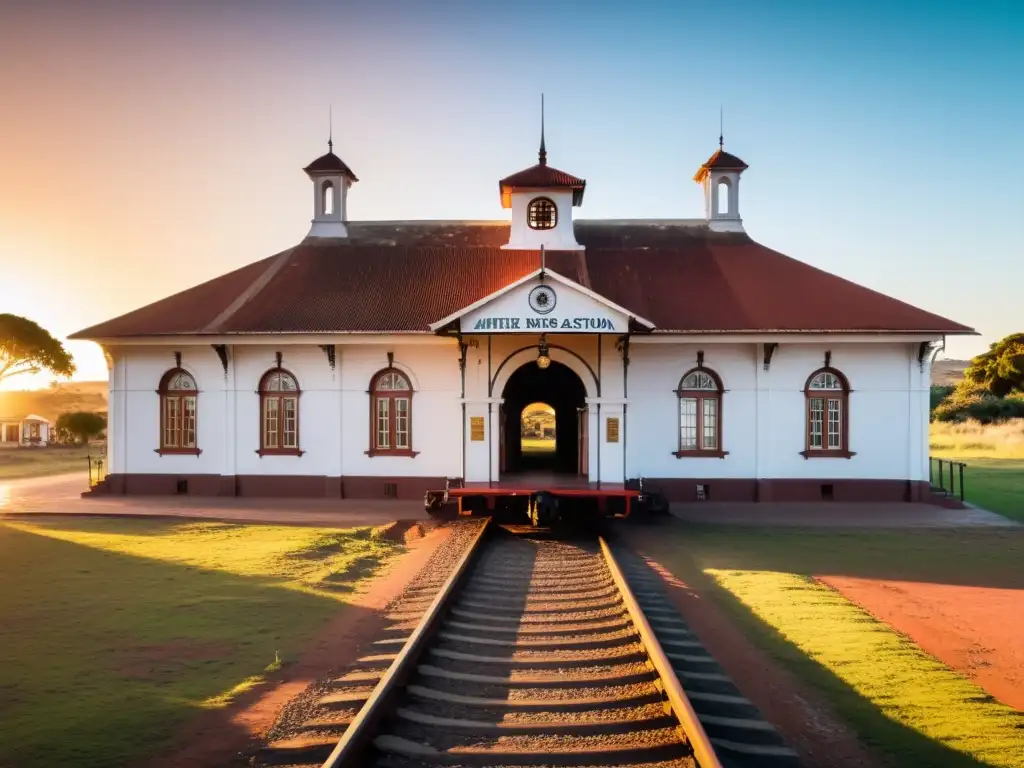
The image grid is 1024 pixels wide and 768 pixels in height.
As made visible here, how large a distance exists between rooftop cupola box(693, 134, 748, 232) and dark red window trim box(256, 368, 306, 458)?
1371 centimetres

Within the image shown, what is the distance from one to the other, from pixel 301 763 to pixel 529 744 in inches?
60.3

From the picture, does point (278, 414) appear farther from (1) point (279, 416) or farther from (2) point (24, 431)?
(2) point (24, 431)

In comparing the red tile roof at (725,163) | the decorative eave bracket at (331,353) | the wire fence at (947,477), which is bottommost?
the wire fence at (947,477)

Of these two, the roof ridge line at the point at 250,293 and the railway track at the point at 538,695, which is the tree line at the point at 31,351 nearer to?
the roof ridge line at the point at 250,293

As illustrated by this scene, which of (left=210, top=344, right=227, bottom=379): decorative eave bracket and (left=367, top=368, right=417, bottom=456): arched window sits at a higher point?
(left=210, top=344, right=227, bottom=379): decorative eave bracket

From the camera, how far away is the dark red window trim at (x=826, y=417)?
62.8 ft

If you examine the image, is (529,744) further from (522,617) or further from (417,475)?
(417,475)

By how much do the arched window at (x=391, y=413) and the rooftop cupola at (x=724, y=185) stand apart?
37.1 feet

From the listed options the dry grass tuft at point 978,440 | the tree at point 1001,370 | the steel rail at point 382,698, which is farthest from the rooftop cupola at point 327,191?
the tree at point 1001,370

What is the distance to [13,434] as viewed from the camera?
45906 mm

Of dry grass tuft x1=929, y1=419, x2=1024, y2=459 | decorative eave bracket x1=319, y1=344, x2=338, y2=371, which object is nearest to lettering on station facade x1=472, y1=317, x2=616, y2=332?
decorative eave bracket x1=319, y1=344, x2=338, y2=371

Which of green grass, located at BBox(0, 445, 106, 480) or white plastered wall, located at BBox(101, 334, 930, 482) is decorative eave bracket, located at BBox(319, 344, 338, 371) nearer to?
white plastered wall, located at BBox(101, 334, 930, 482)

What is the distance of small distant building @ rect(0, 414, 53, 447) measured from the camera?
45344 millimetres

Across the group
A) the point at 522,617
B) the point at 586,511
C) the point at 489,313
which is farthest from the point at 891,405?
the point at 522,617
